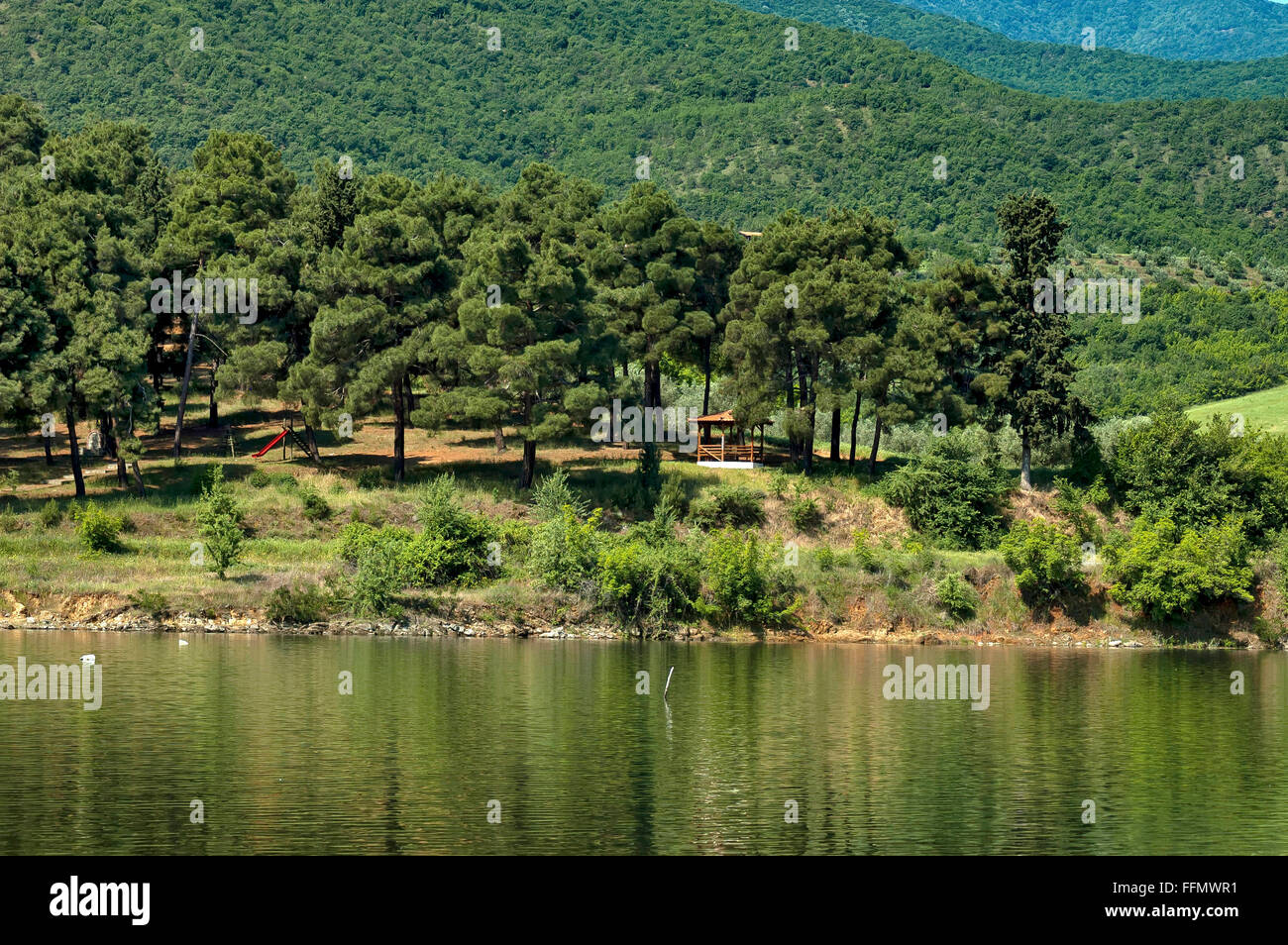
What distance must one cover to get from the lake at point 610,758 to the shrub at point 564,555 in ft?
26.9

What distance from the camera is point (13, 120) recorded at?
332 feet

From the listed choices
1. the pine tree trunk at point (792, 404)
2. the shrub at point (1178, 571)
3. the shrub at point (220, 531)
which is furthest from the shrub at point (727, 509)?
the shrub at point (220, 531)

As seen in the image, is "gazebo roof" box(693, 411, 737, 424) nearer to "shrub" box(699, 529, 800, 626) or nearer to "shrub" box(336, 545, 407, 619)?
"shrub" box(699, 529, 800, 626)

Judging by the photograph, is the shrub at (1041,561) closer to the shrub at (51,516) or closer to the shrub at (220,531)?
the shrub at (220,531)

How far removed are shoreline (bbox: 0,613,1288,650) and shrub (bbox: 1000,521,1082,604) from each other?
2152 mm

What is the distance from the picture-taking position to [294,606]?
6388cm

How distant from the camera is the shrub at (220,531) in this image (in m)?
64.0

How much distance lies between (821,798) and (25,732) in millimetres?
21454

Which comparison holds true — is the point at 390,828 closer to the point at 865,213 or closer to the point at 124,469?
the point at 124,469

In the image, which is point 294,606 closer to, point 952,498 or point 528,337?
point 528,337

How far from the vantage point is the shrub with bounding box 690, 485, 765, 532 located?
2901 inches

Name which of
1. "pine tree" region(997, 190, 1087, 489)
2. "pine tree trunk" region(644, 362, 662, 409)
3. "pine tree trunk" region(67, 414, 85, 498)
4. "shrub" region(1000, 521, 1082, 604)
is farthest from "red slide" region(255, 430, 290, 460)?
"pine tree" region(997, 190, 1087, 489)
